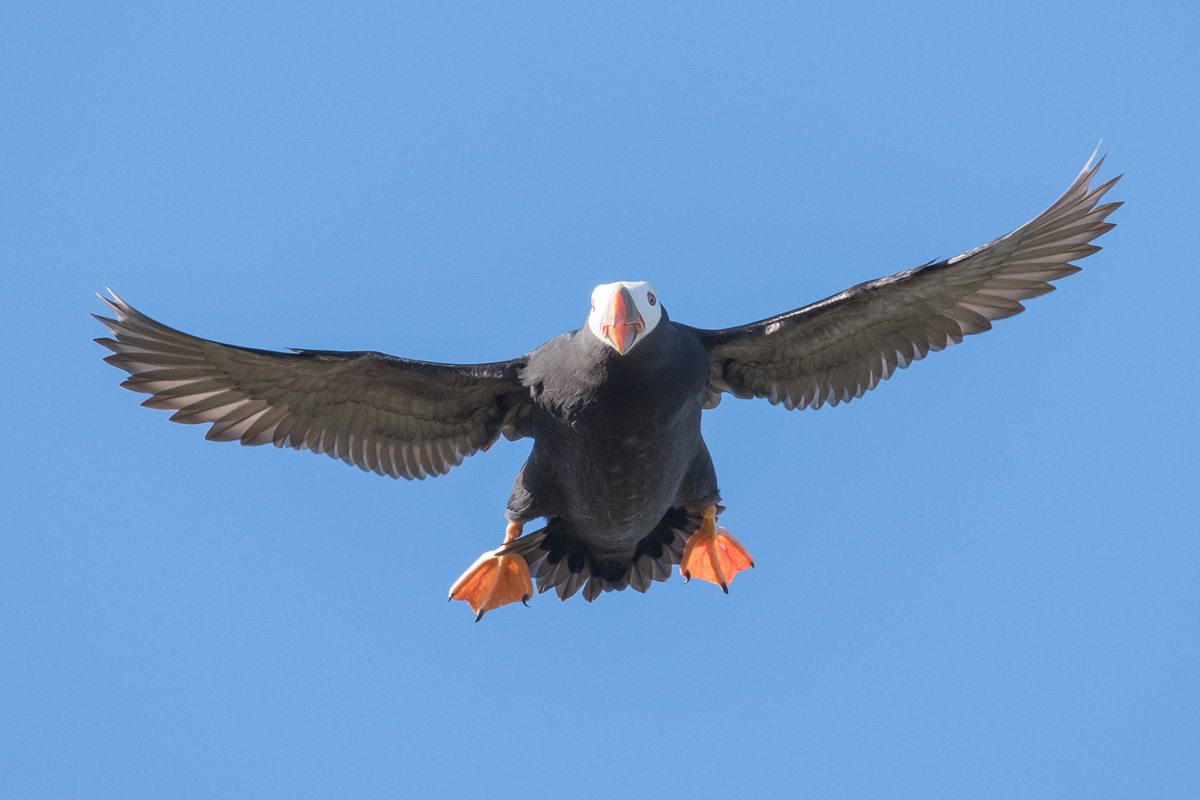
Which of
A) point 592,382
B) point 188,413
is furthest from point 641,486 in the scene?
point 188,413

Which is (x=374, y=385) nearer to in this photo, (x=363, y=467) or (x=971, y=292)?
(x=363, y=467)

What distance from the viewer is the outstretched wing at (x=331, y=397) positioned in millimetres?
11242

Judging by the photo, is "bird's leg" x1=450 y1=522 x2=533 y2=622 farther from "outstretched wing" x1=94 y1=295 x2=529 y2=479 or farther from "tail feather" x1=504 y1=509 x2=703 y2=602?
"outstretched wing" x1=94 y1=295 x2=529 y2=479

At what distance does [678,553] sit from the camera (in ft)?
42.2

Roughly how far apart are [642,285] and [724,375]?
190 centimetres

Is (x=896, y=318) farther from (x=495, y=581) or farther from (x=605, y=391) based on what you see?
(x=495, y=581)

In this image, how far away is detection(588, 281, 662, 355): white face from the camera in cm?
1030

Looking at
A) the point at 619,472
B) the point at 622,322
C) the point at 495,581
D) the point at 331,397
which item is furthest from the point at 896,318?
the point at 331,397

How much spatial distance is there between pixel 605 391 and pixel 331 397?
2511 mm

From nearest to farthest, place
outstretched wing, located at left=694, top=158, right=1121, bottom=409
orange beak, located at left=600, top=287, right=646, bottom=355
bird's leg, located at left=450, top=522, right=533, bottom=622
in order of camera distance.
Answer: orange beak, located at left=600, top=287, right=646, bottom=355
outstretched wing, located at left=694, top=158, right=1121, bottom=409
bird's leg, located at left=450, top=522, right=533, bottom=622

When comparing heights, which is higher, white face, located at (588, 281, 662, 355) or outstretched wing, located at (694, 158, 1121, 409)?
outstretched wing, located at (694, 158, 1121, 409)

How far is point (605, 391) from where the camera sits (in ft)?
34.9

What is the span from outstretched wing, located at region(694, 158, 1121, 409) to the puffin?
0.04 ft

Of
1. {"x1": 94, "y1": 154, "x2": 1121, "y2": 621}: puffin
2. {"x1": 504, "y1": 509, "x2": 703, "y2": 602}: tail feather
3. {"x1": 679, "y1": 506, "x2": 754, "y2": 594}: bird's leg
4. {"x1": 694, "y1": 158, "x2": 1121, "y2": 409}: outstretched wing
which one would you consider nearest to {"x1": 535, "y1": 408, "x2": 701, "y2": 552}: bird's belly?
{"x1": 94, "y1": 154, "x2": 1121, "y2": 621}: puffin
